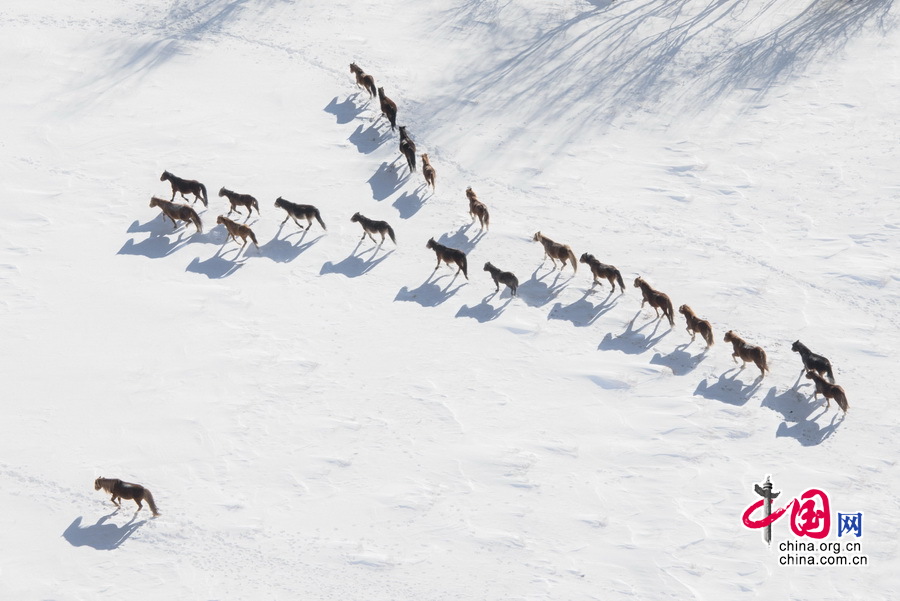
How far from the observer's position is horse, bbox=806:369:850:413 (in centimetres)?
1550

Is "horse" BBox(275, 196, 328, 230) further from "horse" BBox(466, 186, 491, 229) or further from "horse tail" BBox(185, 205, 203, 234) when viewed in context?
"horse" BBox(466, 186, 491, 229)

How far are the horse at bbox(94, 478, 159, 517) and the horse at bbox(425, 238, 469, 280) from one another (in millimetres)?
7173

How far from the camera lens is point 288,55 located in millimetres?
25266

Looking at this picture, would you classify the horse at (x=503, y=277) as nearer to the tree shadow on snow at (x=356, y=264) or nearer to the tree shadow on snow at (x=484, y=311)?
the tree shadow on snow at (x=484, y=311)

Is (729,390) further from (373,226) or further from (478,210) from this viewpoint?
(373,226)

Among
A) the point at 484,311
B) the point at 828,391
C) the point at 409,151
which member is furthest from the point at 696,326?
the point at 409,151

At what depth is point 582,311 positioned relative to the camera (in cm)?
1800

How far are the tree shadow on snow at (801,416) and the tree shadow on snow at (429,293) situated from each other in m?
6.00

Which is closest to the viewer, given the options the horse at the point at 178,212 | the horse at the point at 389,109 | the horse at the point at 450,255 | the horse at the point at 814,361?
the horse at the point at 814,361

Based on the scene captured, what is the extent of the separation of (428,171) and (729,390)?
7967 millimetres

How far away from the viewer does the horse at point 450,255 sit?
18406mm

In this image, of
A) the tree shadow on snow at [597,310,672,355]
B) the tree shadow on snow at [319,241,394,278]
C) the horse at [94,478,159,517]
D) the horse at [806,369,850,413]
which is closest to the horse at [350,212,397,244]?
the tree shadow on snow at [319,241,394,278]

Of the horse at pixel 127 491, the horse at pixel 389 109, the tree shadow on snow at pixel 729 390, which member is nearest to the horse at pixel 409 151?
the horse at pixel 389 109

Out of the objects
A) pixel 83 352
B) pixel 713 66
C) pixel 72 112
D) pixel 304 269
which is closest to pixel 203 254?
pixel 304 269
